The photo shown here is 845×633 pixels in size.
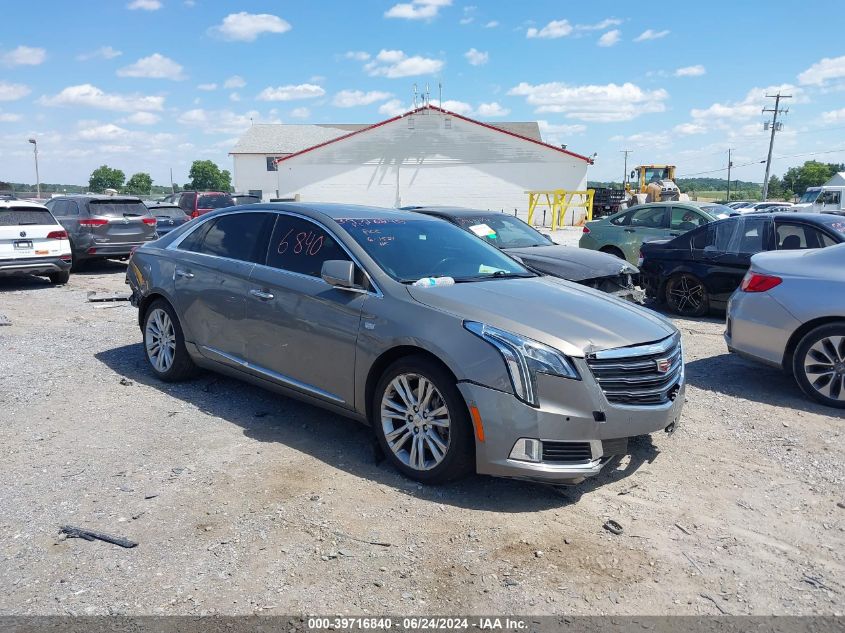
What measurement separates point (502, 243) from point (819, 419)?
498cm

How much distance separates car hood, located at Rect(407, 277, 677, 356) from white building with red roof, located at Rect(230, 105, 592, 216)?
126 feet

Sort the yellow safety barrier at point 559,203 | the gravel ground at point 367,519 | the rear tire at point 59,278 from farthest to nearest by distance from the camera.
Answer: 1. the yellow safety barrier at point 559,203
2. the rear tire at point 59,278
3. the gravel ground at point 367,519

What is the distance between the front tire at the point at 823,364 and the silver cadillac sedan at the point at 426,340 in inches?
84.7

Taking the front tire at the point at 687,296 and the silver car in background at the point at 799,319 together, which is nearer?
the silver car in background at the point at 799,319

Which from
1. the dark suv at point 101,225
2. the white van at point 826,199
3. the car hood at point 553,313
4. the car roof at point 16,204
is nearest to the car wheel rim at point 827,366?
the car hood at point 553,313

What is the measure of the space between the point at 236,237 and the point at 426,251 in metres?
1.70

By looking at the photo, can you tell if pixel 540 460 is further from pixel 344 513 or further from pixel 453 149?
pixel 453 149

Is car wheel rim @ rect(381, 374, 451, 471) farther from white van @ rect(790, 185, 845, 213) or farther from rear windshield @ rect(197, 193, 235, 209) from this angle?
white van @ rect(790, 185, 845, 213)

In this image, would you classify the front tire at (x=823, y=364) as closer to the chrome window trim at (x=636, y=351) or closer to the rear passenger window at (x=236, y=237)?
the chrome window trim at (x=636, y=351)

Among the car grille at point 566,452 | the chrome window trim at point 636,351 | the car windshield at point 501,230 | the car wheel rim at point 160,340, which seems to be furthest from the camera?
the car windshield at point 501,230

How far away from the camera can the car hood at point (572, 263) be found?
27.6 feet

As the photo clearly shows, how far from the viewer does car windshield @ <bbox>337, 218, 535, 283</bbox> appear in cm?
480

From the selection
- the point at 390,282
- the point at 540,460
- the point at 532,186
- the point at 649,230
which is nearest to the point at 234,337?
the point at 390,282

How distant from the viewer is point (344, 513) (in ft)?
12.6
